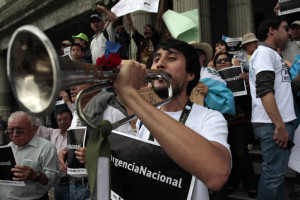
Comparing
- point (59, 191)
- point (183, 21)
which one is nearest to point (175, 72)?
point (183, 21)

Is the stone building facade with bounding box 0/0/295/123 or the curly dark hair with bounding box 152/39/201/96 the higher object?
the stone building facade with bounding box 0/0/295/123

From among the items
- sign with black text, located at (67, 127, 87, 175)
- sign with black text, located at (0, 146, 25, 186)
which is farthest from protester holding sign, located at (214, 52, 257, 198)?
sign with black text, located at (0, 146, 25, 186)

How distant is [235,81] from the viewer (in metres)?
3.34

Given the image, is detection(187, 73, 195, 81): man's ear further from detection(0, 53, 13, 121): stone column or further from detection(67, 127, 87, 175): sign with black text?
A: detection(0, 53, 13, 121): stone column

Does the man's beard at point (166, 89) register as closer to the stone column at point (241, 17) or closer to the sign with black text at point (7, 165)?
the sign with black text at point (7, 165)

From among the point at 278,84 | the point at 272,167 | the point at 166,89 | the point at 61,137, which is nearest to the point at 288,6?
the point at 278,84

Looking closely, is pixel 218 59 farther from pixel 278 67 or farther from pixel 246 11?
pixel 246 11

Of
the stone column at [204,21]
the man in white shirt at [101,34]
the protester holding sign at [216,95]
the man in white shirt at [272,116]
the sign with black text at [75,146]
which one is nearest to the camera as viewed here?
the sign with black text at [75,146]

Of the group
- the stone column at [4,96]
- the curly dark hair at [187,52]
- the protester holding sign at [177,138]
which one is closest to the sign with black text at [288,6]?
the curly dark hair at [187,52]

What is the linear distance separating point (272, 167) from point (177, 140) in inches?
71.1

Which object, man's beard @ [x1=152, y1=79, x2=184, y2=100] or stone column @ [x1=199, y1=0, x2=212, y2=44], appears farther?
stone column @ [x1=199, y1=0, x2=212, y2=44]

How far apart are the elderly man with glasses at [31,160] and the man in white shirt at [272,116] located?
1.98m

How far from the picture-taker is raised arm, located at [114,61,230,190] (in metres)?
1.04

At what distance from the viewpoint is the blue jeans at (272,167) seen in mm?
2477
